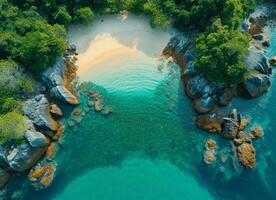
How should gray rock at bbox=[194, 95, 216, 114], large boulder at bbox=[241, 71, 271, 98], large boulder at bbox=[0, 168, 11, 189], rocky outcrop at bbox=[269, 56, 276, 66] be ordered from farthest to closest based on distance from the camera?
rocky outcrop at bbox=[269, 56, 276, 66] → large boulder at bbox=[241, 71, 271, 98] → gray rock at bbox=[194, 95, 216, 114] → large boulder at bbox=[0, 168, 11, 189]

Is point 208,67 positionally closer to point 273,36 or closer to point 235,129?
point 235,129

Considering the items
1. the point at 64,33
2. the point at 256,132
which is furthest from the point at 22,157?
the point at 256,132

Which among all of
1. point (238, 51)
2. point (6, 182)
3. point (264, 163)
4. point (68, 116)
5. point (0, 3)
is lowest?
point (6, 182)

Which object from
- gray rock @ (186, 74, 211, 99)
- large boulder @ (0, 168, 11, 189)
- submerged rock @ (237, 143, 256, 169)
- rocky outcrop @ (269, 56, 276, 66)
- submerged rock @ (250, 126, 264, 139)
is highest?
rocky outcrop @ (269, 56, 276, 66)

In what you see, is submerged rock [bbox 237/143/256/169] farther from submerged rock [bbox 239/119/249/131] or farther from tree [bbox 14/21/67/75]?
tree [bbox 14/21/67/75]

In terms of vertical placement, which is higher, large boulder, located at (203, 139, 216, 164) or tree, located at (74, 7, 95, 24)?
tree, located at (74, 7, 95, 24)

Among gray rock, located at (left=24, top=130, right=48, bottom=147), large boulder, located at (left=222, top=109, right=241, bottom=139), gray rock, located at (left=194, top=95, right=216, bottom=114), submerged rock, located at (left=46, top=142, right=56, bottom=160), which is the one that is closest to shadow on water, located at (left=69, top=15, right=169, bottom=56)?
gray rock, located at (left=194, top=95, right=216, bottom=114)

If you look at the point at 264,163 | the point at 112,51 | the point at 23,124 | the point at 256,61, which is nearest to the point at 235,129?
the point at 264,163

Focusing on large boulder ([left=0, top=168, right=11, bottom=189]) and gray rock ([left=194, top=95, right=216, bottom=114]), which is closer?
large boulder ([left=0, top=168, right=11, bottom=189])
